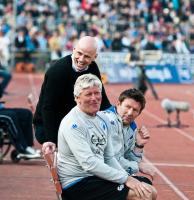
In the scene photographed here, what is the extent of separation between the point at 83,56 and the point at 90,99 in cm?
132

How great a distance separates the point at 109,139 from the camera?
654cm

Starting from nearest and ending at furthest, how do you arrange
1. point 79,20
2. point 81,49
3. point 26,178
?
point 81,49 < point 26,178 < point 79,20

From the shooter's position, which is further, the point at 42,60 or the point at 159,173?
the point at 42,60

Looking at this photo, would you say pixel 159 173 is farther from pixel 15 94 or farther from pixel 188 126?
pixel 15 94

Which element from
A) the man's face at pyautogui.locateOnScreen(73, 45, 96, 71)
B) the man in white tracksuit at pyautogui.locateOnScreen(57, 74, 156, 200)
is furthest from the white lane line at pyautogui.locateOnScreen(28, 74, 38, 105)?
the man in white tracksuit at pyautogui.locateOnScreen(57, 74, 156, 200)

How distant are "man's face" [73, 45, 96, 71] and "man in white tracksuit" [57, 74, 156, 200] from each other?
1190 millimetres

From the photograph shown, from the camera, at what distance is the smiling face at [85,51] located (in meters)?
7.55

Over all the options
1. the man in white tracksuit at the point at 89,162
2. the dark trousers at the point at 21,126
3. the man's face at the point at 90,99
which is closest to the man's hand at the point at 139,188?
the man in white tracksuit at the point at 89,162

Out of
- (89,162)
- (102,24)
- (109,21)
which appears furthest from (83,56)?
(109,21)

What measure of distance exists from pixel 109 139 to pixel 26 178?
4.40 m

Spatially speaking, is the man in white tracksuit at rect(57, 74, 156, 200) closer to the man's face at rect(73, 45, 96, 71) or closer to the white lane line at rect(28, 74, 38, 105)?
the man's face at rect(73, 45, 96, 71)

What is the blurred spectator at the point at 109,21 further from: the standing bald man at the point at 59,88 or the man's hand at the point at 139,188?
the man's hand at the point at 139,188

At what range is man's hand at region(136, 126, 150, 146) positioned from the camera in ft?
23.1

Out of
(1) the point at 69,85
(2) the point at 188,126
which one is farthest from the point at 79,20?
(1) the point at 69,85
